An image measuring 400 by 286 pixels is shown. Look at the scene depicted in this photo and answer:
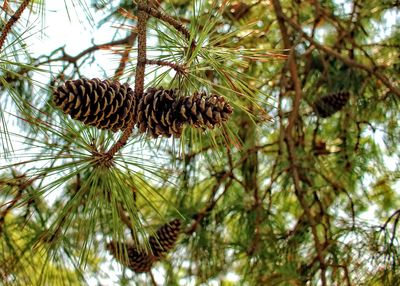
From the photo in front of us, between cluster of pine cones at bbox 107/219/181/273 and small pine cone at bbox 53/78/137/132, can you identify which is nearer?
small pine cone at bbox 53/78/137/132

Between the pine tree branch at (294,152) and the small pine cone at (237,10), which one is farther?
the small pine cone at (237,10)

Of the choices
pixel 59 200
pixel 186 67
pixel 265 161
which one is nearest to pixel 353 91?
pixel 265 161

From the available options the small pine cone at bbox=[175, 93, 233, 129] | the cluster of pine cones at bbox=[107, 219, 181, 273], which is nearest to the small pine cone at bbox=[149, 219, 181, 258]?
the cluster of pine cones at bbox=[107, 219, 181, 273]

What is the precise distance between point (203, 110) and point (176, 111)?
0.05 m

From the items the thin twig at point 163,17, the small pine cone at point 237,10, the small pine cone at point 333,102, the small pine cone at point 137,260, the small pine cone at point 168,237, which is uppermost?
the small pine cone at point 237,10

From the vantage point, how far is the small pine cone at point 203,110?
131 centimetres

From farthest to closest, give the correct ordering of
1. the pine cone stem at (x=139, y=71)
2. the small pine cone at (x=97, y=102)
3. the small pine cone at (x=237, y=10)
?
the small pine cone at (x=237, y=10), the pine cone stem at (x=139, y=71), the small pine cone at (x=97, y=102)

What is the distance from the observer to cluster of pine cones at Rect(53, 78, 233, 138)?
1.29 metres

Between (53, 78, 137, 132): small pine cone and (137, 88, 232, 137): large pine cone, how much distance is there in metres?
0.03

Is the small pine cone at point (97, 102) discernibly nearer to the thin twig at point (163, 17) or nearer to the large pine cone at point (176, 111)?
the large pine cone at point (176, 111)

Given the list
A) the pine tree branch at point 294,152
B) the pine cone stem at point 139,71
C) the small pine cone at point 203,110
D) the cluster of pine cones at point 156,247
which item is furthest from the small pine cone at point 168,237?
the small pine cone at point 203,110

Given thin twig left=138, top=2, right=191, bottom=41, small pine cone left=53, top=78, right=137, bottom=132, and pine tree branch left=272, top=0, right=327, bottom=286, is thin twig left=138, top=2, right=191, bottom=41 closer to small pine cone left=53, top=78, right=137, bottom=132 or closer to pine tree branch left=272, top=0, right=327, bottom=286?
small pine cone left=53, top=78, right=137, bottom=132

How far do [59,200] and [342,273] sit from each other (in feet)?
2.85

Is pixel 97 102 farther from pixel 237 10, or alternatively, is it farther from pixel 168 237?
pixel 237 10
